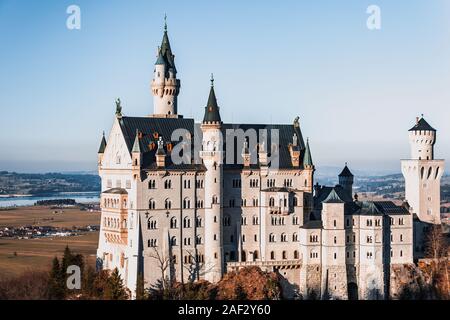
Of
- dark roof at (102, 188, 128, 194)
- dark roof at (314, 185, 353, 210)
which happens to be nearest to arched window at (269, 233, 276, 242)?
dark roof at (314, 185, 353, 210)

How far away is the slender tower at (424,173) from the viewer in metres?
121

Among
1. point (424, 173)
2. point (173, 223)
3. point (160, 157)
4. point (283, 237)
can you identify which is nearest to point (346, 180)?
point (424, 173)

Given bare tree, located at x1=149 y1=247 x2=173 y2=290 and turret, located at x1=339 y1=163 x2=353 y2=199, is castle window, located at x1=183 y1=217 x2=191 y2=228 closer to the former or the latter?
bare tree, located at x1=149 y1=247 x2=173 y2=290

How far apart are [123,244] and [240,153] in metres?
15.3

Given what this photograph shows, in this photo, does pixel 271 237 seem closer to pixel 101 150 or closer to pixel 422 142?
pixel 101 150

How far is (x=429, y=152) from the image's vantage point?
122 m

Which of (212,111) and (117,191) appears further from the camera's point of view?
(212,111)

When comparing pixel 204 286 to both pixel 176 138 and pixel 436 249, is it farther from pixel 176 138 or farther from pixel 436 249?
pixel 436 249

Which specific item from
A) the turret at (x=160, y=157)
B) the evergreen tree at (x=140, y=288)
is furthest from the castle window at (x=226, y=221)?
the evergreen tree at (x=140, y=288)

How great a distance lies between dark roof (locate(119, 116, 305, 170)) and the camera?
102062 mm

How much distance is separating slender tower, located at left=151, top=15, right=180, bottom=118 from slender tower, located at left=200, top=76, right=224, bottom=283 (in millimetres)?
10401

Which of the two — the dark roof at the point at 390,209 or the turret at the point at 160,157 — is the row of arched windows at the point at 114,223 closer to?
the turret at the point at 160,157

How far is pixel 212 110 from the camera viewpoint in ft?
342

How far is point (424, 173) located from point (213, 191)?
3017cm
